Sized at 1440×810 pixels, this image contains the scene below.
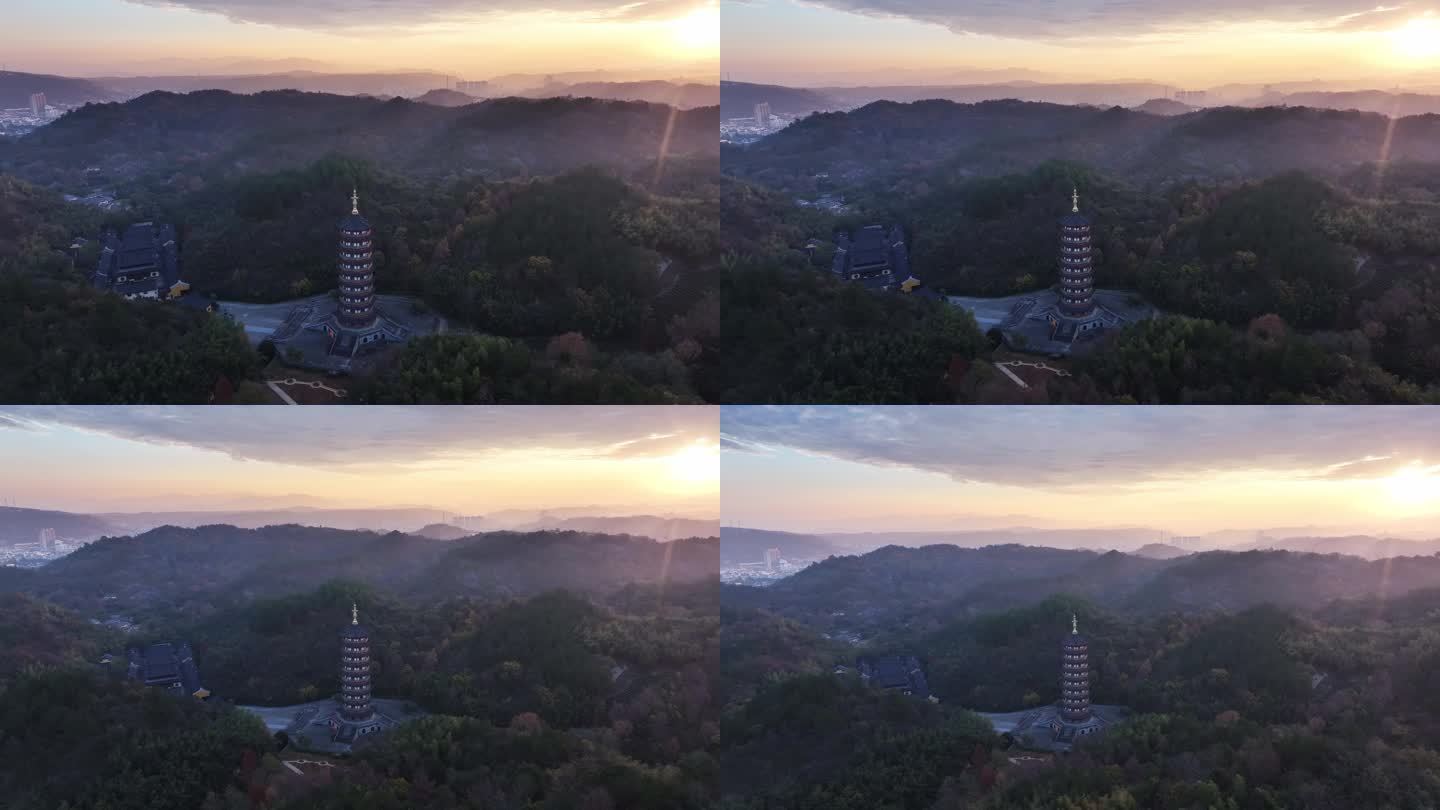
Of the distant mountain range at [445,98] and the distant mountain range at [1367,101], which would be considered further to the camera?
the distant mountain range at [445,98]

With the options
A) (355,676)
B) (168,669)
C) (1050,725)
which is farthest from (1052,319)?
(168,669)

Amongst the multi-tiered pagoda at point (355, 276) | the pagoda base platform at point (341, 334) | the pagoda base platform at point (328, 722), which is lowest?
the pagoda base platform at point (328, 722)

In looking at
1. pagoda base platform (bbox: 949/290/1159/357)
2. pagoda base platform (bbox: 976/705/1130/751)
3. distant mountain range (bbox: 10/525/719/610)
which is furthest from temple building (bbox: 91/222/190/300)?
pagoda base platform (bbox: 976/705/1130/751)

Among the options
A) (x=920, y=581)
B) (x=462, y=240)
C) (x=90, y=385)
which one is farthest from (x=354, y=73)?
(x=920, y=581)

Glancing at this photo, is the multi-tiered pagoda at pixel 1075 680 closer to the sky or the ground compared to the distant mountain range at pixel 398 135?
closer to the ground

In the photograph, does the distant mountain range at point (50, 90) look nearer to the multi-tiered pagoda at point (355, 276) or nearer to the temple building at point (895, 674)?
the multi-tiered pagoda at point (355, 276)

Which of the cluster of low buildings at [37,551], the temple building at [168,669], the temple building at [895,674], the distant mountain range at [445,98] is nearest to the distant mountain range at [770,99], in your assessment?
the distant mountain range at [445,98]
